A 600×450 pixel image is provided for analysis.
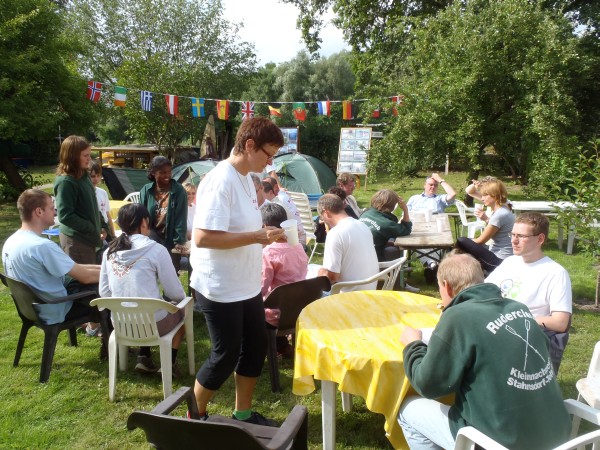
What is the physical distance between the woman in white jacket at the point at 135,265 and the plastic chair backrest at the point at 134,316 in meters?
0.08

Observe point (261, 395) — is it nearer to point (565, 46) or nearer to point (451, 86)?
point (451, 86)

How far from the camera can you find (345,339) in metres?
2.21

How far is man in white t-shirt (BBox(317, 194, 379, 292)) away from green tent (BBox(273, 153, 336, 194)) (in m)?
7.59

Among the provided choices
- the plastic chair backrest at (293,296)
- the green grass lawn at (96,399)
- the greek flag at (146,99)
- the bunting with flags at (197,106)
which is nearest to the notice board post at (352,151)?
the bunting with flags at (197,106)

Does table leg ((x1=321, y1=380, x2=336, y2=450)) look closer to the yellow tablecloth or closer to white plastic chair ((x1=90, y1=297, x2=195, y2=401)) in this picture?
the yellow tablecloth

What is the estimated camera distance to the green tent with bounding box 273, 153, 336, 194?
11195 millimetres

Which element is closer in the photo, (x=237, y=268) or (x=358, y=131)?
(x=237, y=268)

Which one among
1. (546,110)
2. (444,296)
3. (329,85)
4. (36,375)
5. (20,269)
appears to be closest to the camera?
(444,296)

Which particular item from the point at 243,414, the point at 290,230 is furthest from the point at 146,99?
the point at 243,414

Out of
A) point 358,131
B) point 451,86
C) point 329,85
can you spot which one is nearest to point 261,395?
point 451,86

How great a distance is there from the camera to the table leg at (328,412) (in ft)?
7.48

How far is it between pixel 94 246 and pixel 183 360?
114 cm

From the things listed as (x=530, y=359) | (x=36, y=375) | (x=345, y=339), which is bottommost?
(x=36, y=375)

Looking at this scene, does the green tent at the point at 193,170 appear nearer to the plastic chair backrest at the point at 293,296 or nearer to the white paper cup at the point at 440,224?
the white paper cup at the point at 440,224
